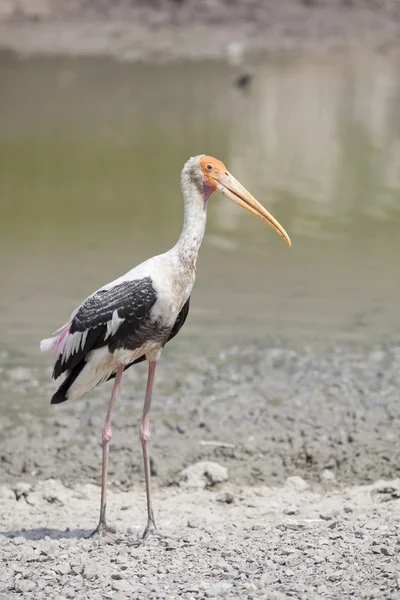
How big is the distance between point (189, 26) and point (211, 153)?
11.0m

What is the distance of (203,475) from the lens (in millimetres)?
6895

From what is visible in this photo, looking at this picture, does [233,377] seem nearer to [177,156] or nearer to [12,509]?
[12,509]

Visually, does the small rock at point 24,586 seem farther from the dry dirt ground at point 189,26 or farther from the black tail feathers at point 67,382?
the dry dirt ground at point 189,26

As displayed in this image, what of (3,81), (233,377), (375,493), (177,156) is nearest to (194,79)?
(3,81)

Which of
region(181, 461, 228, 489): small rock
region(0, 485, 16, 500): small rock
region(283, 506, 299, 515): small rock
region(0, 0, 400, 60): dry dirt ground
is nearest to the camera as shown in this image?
region(283, 506, 299, 515): small rock

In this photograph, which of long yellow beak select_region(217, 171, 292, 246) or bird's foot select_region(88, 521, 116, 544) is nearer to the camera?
bird's foot select_region(88, 521, 116, 544)

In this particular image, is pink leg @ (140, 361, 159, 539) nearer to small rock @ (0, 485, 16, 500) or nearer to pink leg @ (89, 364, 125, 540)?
pink leg @ (89, 364, 125, 540)

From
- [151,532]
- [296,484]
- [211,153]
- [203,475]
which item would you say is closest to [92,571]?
[151,532]

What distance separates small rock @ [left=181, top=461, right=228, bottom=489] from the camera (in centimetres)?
684

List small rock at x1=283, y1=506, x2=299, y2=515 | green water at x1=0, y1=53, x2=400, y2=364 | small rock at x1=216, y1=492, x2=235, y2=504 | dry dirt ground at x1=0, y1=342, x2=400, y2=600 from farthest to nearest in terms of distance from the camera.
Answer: green water at x1=0, y1=53, x2=400, y2=364
small rock at x1=216, y1=492, x2=235, y2=504
small rock at x1=283, y1=506, x2=299, y2=515
dry dirt ground at x1=0, y1=342, x2=400, y2=600

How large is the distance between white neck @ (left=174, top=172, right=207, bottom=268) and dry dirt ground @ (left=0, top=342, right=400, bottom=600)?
56.9 inches

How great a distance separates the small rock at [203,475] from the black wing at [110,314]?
1.26 m

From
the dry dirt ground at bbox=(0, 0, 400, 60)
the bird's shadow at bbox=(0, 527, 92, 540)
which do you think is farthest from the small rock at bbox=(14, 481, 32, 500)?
the dry dirt ground at bbox=(0, 0, 400, 60)

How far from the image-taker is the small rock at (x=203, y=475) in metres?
6.84
